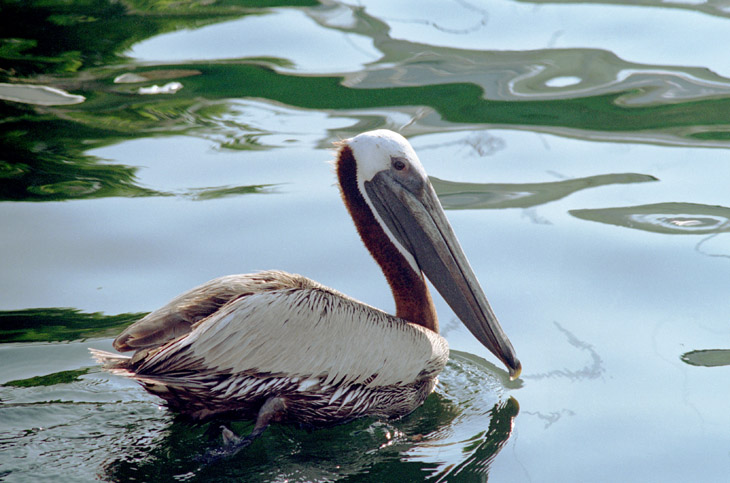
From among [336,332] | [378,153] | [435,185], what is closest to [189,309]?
[336,332]

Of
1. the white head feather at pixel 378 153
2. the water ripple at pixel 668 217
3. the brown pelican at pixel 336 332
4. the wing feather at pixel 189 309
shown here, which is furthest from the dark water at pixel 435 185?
the white head feather at pixel 378 153

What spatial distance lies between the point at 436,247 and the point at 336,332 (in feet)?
2.47

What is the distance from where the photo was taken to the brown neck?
14.1 feet

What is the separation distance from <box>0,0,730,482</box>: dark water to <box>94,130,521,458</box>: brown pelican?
20cm

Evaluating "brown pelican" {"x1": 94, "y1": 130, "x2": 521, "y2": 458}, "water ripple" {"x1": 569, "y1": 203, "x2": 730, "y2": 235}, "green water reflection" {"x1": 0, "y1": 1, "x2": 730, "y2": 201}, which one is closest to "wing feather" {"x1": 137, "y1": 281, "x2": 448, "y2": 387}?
"brown pelican" {"x1": 94, "y1": 130, "x2": 521, "y2": 458}

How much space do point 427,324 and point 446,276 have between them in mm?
245

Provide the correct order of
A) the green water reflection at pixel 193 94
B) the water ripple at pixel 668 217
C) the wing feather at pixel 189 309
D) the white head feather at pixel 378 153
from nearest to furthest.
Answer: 1. the wing feather at pixel 189 309
2. the white head feather at pixel 378 153
3. the water ripple at pixel 668 217
4. the green water reflection at pixel 193 94

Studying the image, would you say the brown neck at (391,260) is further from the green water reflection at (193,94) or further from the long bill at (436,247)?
the green water reflection at (193,94)

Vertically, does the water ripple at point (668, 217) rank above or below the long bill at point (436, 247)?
below

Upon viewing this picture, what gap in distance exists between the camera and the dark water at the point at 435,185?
3.83 meters

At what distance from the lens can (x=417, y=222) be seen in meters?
4.28

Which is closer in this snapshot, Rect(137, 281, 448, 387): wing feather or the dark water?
Rect(137, 281, 448, 387): wing feather

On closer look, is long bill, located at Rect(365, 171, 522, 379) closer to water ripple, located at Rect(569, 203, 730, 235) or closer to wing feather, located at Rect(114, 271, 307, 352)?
wing feather, located at Rect(114, 271, 307, 352)

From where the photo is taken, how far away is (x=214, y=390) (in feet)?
11.9
